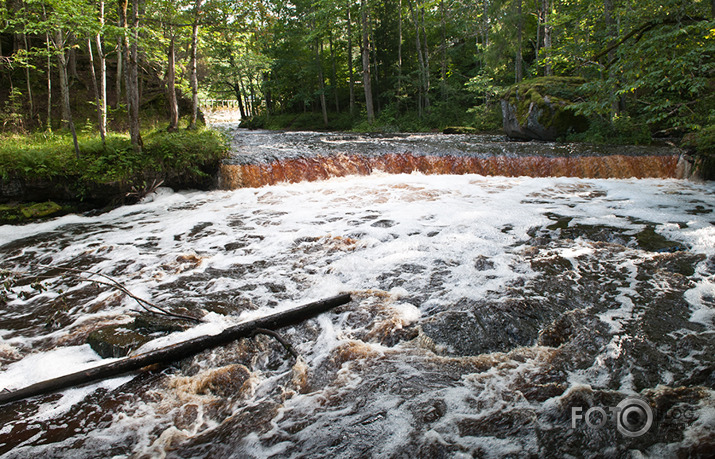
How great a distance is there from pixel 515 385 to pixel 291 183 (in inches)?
353

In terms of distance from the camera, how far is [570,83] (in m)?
14.5

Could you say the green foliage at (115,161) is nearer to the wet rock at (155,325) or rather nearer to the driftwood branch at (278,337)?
the wet rock at (155,325)

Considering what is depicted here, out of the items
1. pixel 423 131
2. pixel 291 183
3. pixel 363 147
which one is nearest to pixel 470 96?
pixel 423 131

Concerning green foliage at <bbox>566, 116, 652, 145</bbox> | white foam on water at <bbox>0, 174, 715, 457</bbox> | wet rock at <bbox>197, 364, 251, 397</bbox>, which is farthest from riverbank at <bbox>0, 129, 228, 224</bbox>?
green foliage at <bbox>566, 116, 652, 145</bbox>

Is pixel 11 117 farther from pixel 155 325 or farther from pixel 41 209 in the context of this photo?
pixel 155 325

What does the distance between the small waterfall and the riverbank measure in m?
0.88

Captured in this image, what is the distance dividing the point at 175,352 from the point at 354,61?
99.6 feet

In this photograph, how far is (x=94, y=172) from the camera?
27.4 ft

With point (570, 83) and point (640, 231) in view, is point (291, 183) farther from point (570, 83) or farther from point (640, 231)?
point (570, 83)

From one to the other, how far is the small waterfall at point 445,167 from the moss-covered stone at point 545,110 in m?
3.54

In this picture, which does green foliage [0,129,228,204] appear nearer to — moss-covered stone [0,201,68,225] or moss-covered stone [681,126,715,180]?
moss-covered stone [0,201,68,225]

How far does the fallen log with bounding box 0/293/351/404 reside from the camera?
8.48 ft

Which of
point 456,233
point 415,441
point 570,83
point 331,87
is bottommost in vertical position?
point 415,441

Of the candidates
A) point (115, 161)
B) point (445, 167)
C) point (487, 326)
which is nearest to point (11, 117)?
point (115, 161)
